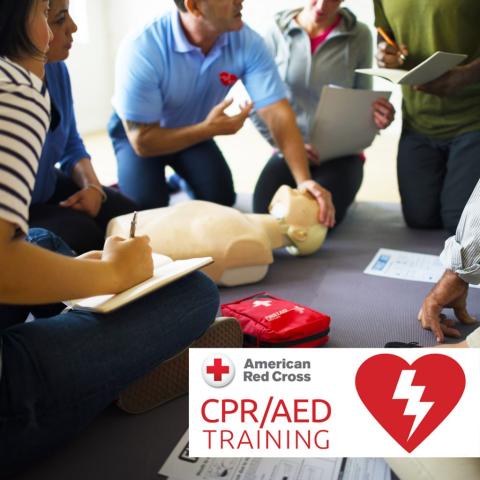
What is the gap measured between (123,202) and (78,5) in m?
3.16

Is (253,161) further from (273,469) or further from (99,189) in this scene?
(273,469)

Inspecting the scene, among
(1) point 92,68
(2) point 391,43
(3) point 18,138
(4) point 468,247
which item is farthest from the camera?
(1) point 92,68

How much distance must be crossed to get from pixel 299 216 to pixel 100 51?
3.50 m

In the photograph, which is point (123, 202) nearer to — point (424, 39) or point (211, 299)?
point (211, 299)

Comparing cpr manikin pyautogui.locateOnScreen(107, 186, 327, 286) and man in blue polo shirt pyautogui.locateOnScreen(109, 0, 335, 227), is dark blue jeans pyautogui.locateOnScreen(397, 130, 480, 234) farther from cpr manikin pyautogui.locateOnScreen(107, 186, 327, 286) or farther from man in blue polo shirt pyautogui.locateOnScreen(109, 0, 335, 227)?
cpr manikin pyautogui.locateOnScreen(107, 186, 327, 286)

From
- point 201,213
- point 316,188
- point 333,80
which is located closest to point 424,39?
point 333,80

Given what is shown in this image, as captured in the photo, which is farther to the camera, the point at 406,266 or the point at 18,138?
the point at 406,266

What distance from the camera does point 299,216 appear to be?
1.69m

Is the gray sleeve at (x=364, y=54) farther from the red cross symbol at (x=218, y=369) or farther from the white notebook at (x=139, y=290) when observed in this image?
the red cross symbol at (x=218, y=369)

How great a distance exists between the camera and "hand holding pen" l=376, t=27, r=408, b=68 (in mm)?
1898

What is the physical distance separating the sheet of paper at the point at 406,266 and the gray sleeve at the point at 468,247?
0.44m

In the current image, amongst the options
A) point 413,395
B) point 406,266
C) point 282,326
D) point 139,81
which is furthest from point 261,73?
point 413,395

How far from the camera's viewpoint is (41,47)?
78cm

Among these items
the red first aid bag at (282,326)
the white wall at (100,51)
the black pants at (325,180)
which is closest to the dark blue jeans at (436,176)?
the black pants at (325,180)
